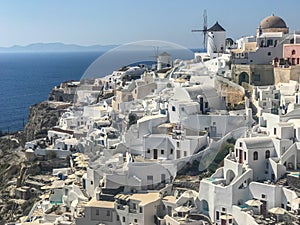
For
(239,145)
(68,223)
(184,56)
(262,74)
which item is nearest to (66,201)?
(68,223)

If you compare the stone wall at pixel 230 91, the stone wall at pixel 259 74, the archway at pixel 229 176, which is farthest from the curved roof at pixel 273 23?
the archway at pixel 229 176

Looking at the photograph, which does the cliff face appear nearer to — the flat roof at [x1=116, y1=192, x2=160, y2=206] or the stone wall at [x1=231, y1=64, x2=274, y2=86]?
the stone wall at [x1=231, y1=64, x2=274, y2=86]

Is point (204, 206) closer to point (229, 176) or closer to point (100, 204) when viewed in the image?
point (229, 176)

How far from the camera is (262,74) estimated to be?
1235 inches

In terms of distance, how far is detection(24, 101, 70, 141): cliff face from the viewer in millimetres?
50031

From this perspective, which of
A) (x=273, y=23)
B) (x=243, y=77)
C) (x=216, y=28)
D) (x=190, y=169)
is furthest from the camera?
(x=216, y=28)

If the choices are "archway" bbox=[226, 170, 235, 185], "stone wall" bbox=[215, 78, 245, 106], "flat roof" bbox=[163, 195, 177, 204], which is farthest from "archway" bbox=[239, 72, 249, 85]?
"flat roof" bbox=[163, 195, 177, 204]

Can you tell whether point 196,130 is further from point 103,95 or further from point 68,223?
point 103,95

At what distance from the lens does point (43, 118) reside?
5259 cm

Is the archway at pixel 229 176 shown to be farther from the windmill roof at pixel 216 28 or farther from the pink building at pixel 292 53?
the windmill roof at pixel 216 28

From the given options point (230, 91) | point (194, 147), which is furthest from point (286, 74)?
point (194, 147)

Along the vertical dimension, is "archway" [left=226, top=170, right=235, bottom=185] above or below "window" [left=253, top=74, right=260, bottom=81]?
below

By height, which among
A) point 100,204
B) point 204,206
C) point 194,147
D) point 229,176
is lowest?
point 100,204

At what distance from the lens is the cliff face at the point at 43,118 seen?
164 ft
